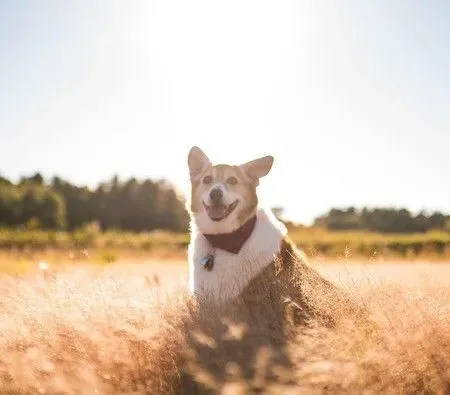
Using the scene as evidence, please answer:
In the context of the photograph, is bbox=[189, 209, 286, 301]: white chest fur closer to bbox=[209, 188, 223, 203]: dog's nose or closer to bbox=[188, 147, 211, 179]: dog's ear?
bbox=[209, 188, 223, 203]: dog's nose

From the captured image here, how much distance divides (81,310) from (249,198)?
216cm

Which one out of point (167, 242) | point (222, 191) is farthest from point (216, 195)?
point (167, 242)

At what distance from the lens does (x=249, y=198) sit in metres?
5.82

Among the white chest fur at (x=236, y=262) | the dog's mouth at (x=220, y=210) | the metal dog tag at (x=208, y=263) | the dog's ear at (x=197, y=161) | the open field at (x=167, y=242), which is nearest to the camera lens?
the white chest fur at (x=236, y=262)

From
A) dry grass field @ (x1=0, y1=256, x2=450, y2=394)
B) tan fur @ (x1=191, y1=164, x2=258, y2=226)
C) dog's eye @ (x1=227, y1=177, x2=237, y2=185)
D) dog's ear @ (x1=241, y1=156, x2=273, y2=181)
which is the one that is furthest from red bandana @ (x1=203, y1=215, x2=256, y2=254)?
dry grass field @ (x1=0, y1=256, x2=450, y2=394)

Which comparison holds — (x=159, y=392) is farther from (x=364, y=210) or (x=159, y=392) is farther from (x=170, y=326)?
(x=364, y=210)

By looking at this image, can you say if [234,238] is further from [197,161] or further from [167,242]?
[167,242]

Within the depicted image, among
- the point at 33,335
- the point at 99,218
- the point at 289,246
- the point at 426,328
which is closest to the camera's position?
the point at 426,328

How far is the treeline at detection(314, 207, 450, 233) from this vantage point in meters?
30.3

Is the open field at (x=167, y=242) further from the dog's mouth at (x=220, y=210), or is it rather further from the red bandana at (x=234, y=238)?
the red bandana at (x=234, y=238)

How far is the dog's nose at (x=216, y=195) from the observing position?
5.71 metres

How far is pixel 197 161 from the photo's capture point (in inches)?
246

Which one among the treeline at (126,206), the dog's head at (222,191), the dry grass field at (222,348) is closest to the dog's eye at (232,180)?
the dog's head at (222,191)

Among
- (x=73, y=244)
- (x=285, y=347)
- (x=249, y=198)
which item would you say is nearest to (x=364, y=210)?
(x=73, y=244)
